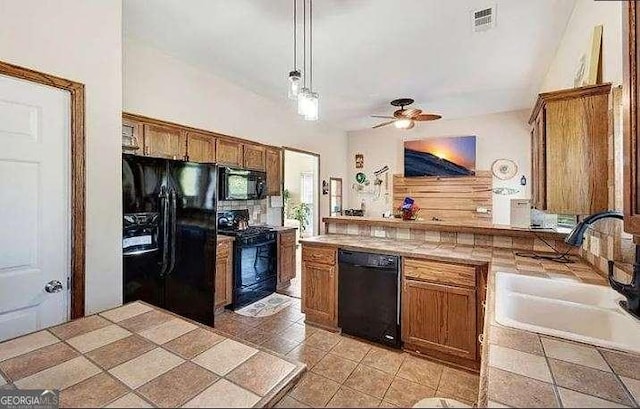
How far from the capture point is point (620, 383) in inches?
29.4

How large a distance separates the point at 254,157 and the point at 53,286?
2.79m

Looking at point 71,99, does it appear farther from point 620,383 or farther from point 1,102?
point 620,383

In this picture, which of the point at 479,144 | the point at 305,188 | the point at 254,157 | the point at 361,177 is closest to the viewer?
the point at 254,157

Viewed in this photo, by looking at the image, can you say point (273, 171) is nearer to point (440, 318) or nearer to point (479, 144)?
point (440, 318)

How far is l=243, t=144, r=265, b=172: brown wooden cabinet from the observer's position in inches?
156

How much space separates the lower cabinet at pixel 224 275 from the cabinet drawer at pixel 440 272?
1934 mm

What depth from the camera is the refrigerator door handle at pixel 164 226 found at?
2322 mm

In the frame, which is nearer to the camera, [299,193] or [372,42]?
[372,42]

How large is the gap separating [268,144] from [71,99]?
2893 mm

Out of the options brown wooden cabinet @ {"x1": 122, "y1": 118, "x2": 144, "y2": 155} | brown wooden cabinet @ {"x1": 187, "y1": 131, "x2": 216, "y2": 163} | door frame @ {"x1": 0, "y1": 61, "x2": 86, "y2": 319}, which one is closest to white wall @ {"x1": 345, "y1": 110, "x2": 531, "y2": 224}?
brown wooden cabinet @ {"x1": 187, "y1": 131, "x2": 216, "y2": 163}

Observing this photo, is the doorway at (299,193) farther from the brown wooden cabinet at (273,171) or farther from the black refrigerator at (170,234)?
the black refrigerator at (170,234)

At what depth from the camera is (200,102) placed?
345cm

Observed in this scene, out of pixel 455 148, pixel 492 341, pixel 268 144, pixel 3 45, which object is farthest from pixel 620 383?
pixel 455 148

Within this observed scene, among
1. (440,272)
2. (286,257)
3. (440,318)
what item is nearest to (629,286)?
(440,272)
